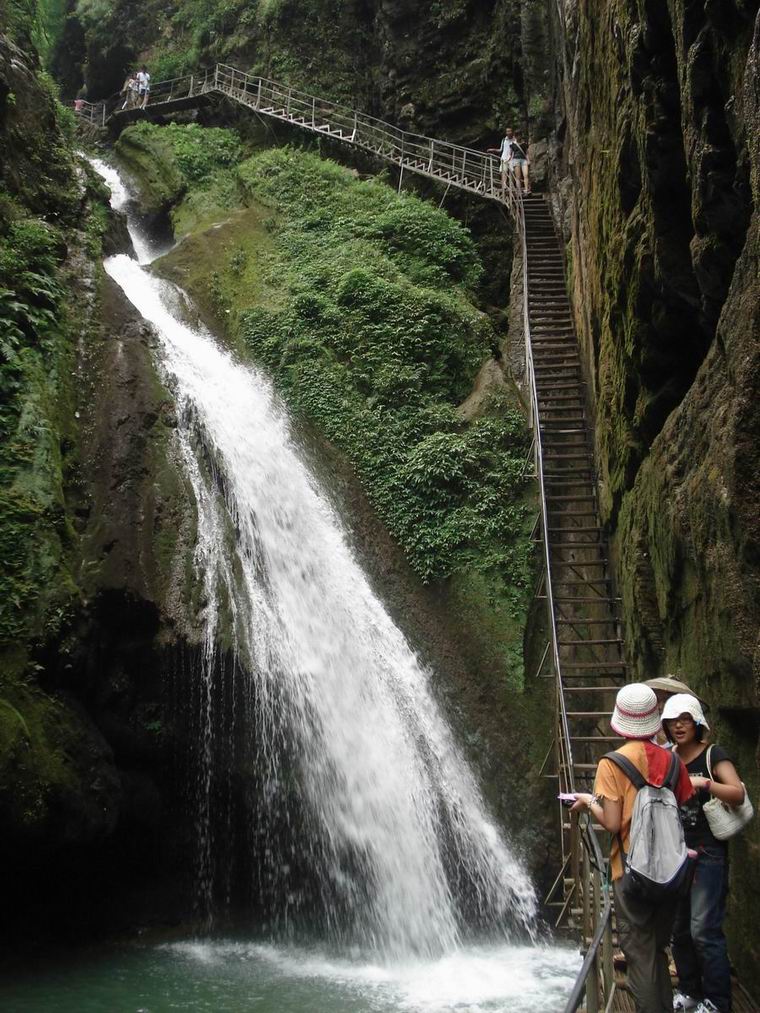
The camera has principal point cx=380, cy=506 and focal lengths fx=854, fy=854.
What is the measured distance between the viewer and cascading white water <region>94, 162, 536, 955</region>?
343 inches

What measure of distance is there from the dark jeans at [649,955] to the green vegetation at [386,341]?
6.99 meters

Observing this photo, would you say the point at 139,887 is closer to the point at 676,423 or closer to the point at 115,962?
the point at 115,962

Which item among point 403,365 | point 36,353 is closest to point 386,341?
point 403,365

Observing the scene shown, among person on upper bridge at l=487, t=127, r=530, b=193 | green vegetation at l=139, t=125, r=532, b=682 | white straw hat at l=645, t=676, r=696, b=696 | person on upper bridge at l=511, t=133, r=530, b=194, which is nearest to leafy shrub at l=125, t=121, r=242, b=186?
green vegetation at l=139, t=125, r=532, b=682

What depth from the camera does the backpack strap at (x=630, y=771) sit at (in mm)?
3662

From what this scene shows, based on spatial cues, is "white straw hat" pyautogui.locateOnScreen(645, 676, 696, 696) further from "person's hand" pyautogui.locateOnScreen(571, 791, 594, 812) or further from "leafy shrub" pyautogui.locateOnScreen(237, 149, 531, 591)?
"leafy shrub" pyautogui.locateOnScreen(237, 149, 531, 591)

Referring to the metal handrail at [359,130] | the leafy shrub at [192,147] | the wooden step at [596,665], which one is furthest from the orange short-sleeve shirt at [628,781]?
the leafy shrub at [192,147]

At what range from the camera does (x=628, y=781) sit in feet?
12.3

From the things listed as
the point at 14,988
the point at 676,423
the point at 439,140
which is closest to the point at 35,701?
the point at 14,988

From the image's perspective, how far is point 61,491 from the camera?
9.20 metres

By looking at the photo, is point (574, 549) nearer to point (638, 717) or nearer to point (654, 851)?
point (638, 717)

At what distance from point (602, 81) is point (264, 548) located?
689cm

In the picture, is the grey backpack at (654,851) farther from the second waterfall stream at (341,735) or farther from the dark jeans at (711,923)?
the second waterfall stream at (341,735)

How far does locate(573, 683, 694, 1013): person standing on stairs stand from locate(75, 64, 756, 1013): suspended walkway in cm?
15
